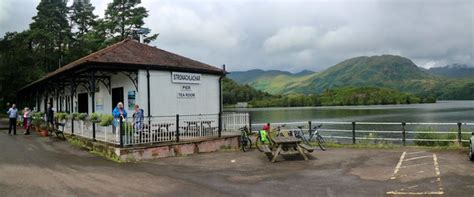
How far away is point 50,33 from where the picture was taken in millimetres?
41250

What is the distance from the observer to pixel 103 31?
42.1m

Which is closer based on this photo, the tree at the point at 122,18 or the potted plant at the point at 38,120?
the potted plant at the point at 38,120

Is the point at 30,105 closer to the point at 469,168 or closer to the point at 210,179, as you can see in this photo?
the point at 210,179

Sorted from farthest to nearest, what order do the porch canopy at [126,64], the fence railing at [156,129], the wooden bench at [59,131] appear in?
the wooden bench at [59,131]
the porch canopy at [126,64]
the fence railing at [156,129]

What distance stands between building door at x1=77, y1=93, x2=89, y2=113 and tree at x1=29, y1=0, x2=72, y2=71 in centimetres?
2190

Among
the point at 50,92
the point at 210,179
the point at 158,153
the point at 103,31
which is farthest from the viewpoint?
the point at 103,31

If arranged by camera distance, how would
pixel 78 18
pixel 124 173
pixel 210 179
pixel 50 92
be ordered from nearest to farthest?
pixel 210 179, pixel 124 173, pixel 50 92, pixel 78 18

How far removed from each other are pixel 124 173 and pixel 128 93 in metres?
6.82

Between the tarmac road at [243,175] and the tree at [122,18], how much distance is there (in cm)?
3092

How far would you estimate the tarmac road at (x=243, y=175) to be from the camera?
715 cm

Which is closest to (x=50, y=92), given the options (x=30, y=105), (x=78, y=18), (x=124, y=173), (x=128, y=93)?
(x=30, y=105)

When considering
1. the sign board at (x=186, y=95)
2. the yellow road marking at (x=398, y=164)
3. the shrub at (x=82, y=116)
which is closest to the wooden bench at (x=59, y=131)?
the shrub at (x=82, y=116)

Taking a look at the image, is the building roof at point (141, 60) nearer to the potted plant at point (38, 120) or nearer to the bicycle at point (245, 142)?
the bicycle at point (245, 142)

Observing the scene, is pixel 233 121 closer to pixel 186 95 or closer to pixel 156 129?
pixel 186 95
